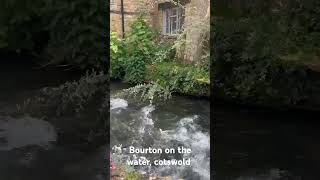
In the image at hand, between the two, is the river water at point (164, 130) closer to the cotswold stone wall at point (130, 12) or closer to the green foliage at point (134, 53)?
the green foliage at point (134, 53)

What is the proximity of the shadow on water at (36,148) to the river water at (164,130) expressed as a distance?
0.34 metres

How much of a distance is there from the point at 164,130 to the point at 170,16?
93 centimetres

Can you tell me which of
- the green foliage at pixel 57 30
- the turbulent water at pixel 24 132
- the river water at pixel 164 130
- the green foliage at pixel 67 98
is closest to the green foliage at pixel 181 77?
the river water at pixel 164 130

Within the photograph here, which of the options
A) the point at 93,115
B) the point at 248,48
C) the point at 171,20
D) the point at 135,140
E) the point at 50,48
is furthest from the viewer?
the point at 50,48

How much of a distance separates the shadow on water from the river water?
1.10 ft

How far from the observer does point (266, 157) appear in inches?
168

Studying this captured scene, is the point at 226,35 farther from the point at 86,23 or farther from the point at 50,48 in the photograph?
the point at 50,48

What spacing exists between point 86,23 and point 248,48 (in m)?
1.59

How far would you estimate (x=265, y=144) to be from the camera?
4.46 meters

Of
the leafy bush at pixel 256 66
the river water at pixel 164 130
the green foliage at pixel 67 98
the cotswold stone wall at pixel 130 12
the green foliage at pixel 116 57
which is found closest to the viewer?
the river water at pixel 164 130

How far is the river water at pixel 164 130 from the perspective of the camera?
144 inches

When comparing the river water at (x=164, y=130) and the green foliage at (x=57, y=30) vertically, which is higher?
the green foliage at (x=57, y=30)

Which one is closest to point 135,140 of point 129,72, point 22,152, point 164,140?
point 164,140

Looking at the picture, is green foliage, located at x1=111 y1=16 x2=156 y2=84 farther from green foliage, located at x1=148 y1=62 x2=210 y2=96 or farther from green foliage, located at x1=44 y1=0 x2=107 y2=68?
green foliage, located at x1=44 y1=0 x2=107 y2=68
